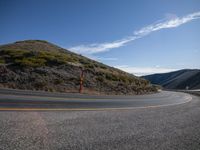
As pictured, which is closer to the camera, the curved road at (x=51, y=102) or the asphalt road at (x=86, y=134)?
the asphalt road at (x=86, y=134)

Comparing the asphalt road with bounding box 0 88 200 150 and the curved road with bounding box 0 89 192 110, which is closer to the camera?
the asphalt road with bounding box 0 88 200 150

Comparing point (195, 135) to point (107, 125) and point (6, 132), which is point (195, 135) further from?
point (6, 132)

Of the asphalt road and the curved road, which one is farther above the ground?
the curved road

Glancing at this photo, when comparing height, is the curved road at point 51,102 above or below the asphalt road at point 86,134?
above

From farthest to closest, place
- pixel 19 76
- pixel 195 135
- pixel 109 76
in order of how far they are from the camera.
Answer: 1. pixel 109 76
2. pixel 19 76
3. pixel 195 135

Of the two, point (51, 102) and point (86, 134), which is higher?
point (51, 102)

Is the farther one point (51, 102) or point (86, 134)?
point (51, 102)

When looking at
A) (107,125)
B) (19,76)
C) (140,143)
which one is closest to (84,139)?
(140,143)

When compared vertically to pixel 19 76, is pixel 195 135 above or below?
below

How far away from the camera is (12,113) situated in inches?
252

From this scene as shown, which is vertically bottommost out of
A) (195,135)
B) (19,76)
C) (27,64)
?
(195,135)

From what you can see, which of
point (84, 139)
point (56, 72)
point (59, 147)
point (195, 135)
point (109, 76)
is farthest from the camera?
point (109, 76)

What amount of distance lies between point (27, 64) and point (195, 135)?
2170 centimetres

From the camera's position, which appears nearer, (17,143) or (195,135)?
(17,143)
